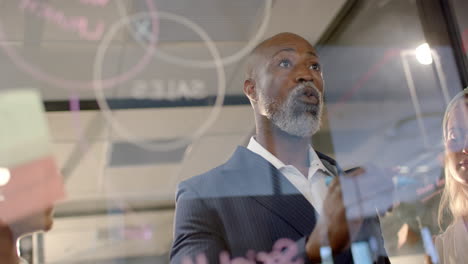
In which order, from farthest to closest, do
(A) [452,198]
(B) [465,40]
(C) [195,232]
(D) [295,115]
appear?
(B) [465,40]
(A) [452,198]
(D) [295,115]
(C) [195,232]

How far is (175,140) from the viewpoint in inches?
31.9

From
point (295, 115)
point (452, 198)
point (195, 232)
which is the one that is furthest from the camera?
point (452, 198)

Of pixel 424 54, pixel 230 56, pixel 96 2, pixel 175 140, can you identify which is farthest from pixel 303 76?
pixel 424 54

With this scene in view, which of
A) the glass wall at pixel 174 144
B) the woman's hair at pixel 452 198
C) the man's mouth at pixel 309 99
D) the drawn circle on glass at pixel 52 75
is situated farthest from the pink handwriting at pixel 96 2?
the woman's hair at pixel 452 198

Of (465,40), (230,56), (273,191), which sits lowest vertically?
(273,191)

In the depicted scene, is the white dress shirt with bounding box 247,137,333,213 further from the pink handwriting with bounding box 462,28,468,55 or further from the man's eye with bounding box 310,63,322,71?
the pink handwriting with bounding box 462,28,468,55

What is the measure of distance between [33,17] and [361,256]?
0.65m

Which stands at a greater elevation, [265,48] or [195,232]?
[265,48]

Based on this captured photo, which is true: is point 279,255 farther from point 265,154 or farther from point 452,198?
point 452,198

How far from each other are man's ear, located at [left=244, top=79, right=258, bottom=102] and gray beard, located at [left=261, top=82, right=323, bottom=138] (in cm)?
2

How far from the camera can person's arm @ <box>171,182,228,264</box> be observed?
2.47 ft

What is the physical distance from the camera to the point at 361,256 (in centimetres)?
84

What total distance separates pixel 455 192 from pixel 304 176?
407mm

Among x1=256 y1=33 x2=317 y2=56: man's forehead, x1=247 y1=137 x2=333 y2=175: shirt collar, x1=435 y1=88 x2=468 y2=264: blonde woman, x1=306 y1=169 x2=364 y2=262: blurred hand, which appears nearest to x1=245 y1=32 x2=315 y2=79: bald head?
x1=256 y1=33 x2=317 y2=56: man's forehead
